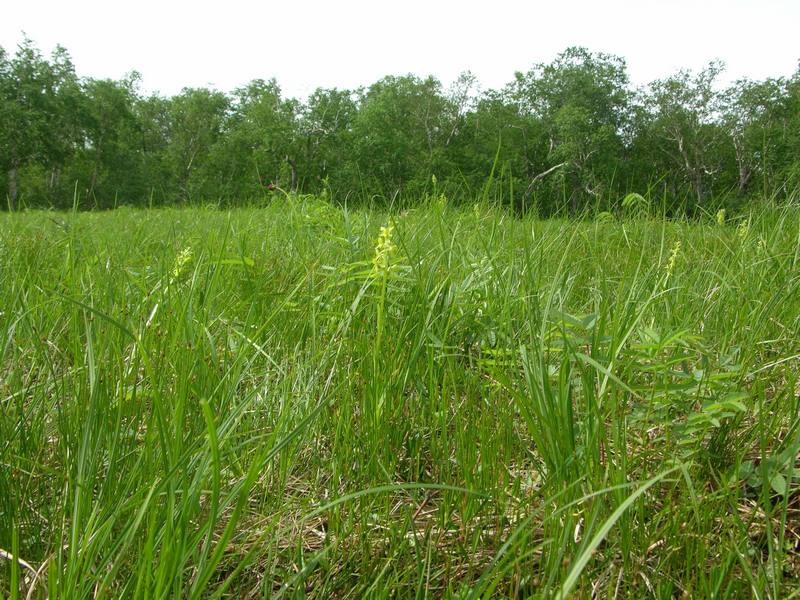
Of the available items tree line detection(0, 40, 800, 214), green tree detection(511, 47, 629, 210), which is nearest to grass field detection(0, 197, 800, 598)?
tree line detection(0, 40, 800, 214)

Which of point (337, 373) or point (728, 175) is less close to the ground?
point (728, 175)

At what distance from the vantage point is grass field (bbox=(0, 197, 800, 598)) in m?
0.90

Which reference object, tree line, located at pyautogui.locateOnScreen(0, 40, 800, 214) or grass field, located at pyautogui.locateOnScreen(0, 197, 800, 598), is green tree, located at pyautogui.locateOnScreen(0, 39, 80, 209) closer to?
tree line, located at pyautogui.locateOnScreen(0, 40, 800, 214)

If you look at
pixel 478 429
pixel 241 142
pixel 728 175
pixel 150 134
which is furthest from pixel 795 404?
pixel 150 134

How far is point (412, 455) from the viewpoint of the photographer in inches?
55.0

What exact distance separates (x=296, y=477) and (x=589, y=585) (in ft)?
2.20

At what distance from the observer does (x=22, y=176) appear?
→ 50.3m

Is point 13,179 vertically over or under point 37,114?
under

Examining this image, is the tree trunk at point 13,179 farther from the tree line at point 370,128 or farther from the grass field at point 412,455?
the grass field at point 412,455

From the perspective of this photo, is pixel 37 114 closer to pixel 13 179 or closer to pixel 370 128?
pixel 13 179

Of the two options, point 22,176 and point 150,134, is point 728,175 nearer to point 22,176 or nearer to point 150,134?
point 22,176

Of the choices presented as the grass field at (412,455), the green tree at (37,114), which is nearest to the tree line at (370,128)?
the green tree at (37,114)

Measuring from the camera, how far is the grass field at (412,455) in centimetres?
90

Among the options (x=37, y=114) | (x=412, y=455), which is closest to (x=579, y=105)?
(x=37, y=114)
